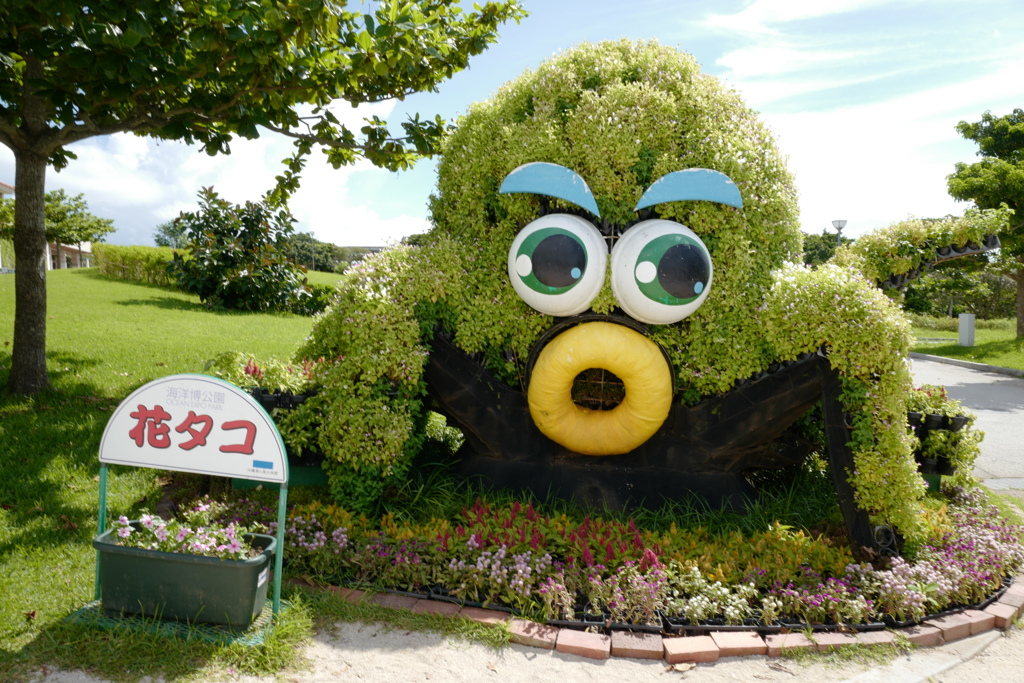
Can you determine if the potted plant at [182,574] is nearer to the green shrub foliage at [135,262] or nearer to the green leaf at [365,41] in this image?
the green leaf at [365,41]

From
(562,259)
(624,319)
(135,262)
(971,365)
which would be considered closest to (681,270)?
(624,319)

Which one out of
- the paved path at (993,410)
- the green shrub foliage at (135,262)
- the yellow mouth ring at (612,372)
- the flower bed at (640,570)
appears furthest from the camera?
the green shrub foliage at (135,262)

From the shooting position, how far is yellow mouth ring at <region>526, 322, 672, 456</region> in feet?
13.4

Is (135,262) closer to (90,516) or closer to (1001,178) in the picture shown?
(90,516)

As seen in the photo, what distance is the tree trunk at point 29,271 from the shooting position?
6730mm

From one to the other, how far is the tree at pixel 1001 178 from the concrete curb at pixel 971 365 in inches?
104

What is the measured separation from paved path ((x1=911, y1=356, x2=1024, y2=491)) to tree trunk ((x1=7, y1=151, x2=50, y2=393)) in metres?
9.63

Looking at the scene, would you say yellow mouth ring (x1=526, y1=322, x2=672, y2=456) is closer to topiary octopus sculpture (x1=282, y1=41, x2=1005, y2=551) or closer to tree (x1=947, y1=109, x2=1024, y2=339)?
topiary octopus sculpture (x1=282, y1=41, x2=1005, y2=551)

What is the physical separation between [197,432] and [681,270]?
117 inches

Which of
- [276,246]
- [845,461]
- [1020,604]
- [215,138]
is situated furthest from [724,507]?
[276,246]

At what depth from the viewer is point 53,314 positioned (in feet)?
40.9

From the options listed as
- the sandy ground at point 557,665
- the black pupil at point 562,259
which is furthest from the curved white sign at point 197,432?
the black pupil at point 562,259

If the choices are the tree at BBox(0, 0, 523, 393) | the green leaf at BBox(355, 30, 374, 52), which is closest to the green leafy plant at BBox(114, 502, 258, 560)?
the tree at BBox(0, 0, 523, 393)

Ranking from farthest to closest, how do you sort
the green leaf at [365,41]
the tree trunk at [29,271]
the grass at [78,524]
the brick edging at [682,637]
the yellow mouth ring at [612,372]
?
1. the tree trunk at [29,271]
2. the green leaf at [365,41]
3. the yellow mouth ring at [612,372]
4. the brick edging at [682,637]
5. the grass at [78,524]
